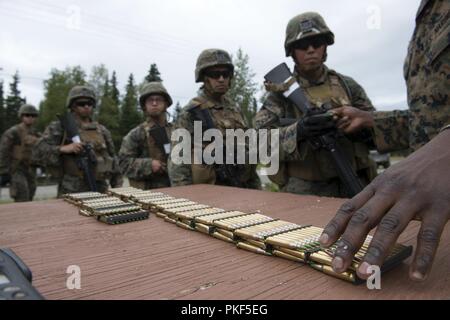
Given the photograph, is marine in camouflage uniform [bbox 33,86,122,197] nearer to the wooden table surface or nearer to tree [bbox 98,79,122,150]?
the wooden table surface

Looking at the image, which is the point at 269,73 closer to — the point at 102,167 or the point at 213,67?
the point at 213,67

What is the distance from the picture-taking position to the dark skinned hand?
2.29 ft

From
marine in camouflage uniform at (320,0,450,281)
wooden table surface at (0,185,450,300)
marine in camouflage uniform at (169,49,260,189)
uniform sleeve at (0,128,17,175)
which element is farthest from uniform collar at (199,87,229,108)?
uniform sleeve at (0,128,17,175)

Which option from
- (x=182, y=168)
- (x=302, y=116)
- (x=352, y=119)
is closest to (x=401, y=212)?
(x=352, y=119)

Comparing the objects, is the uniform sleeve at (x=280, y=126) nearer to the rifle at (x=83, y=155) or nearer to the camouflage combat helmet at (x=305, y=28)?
the camouflage combat helmet at (x=305, y=28)

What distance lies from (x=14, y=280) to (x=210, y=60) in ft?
12.1

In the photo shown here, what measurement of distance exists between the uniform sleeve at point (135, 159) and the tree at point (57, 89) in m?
22.6

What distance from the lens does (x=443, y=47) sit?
4.74ft

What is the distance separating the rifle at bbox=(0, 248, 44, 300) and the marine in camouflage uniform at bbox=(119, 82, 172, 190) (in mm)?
3966

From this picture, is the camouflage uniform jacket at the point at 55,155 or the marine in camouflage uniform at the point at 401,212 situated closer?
the marine in camouflage uniform at the point at 401,212

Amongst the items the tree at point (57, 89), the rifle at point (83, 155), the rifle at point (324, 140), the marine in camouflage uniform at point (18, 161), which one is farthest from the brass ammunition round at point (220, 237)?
the tree at point (57, 89)

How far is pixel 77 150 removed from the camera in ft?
14.4

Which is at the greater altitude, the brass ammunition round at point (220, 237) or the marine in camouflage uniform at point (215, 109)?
the marine in camouflage uniform at point (215, 109)

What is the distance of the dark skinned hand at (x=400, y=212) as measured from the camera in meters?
0.70
